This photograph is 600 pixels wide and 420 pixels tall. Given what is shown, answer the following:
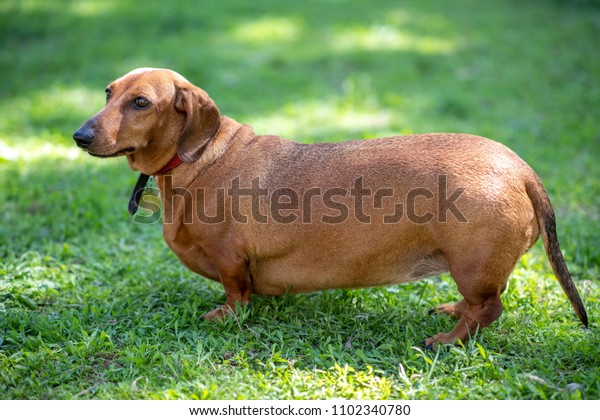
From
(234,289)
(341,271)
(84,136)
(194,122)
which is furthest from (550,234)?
(84,136)

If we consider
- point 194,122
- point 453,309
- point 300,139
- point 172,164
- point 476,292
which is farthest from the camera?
point 300,139

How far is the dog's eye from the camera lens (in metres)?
3.49

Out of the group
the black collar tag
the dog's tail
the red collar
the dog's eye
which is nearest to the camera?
the dog's tail

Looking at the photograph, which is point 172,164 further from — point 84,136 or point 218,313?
point 218,313

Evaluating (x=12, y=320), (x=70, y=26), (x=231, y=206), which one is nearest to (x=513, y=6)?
(x=70, y=26)

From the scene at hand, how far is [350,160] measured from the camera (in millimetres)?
3561

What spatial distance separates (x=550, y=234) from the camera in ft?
11.2

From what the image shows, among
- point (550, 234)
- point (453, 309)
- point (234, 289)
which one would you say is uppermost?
point (550, 234)

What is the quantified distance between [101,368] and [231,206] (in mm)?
1138

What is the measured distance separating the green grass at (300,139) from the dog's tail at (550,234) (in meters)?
0.27

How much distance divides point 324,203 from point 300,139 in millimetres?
3234

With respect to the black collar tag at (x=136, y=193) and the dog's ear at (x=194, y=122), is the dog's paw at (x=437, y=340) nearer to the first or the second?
the dog's ear at (x=194, y=122)

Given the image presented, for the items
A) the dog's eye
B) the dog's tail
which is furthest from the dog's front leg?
the dog's tail

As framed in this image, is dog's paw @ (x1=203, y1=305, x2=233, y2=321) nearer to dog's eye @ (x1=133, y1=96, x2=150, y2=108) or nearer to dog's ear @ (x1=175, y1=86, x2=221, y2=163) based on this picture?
dog's ear @ (x1=175, y1=86, x2=221, y2=163)
